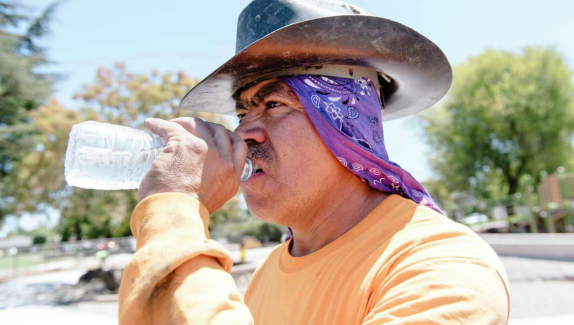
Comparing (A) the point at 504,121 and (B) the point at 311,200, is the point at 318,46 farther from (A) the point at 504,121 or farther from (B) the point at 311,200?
(A) the point at 504,121

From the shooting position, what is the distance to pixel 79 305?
11742 mm

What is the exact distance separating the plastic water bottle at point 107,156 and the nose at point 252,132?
428 mm

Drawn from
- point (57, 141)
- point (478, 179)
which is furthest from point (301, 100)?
point (478, 179)

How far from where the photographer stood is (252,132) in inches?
74.8

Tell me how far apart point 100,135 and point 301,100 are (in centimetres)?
80

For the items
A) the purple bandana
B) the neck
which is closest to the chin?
the neck

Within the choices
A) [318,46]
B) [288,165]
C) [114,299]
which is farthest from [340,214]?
[114,299]

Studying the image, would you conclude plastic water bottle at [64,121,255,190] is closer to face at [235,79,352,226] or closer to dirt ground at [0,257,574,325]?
face at [235,79,352,226]

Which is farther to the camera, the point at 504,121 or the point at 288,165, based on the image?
the point at 504,121

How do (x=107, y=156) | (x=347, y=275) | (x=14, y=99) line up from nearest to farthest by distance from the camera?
(x=347, y=275) → (x=107, y=156) → (x=14, y=99)

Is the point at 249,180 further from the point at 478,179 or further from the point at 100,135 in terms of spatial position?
the point at 478,179

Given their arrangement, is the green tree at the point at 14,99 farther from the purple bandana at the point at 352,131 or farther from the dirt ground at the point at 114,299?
the purple bandana at the point at 352,131

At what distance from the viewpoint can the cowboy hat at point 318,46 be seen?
176cm

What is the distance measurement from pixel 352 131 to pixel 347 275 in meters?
0.58
